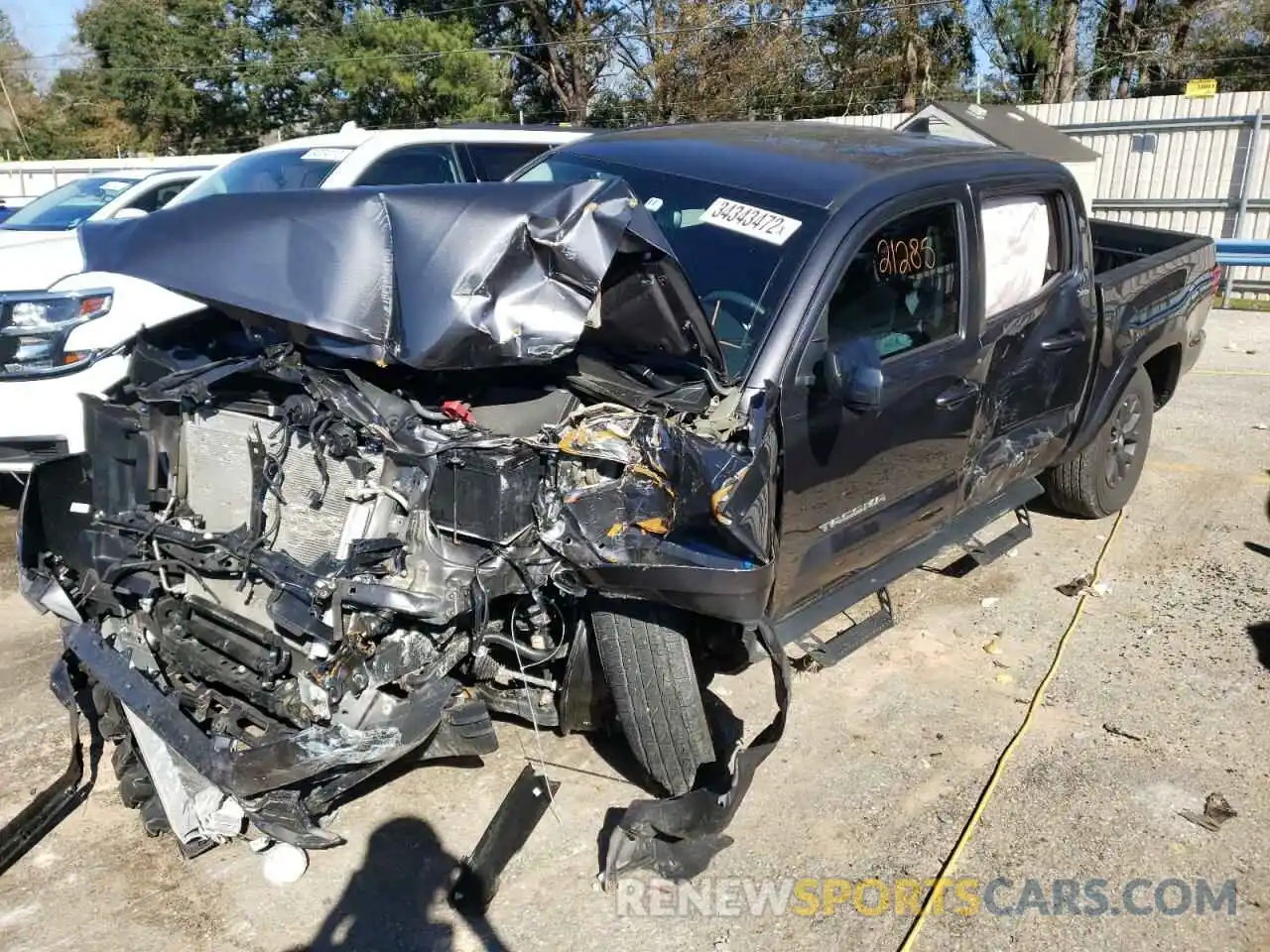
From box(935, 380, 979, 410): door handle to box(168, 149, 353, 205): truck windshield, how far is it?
13.6ft

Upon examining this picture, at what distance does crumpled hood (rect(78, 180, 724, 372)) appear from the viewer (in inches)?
108

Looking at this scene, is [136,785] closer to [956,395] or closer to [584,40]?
[956,395]

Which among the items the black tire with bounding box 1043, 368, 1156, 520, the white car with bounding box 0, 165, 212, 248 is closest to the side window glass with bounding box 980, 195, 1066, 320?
the black tire with bounding box 1043, 368, 1156, 520

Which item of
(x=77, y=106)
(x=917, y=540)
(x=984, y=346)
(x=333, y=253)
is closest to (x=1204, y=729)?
(x=917, y=540)

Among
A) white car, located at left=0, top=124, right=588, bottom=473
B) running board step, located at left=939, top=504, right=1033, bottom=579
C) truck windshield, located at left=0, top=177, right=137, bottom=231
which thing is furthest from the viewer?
truck windshield, located at left=0, top=177, right=137, bottom=231

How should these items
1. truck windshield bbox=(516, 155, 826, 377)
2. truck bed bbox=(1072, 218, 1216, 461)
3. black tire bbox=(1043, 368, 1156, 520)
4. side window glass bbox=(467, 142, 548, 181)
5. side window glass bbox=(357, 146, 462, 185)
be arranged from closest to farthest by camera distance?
truck windshield bbox=(516, 155, 826, 377) < truck bed bbox=(1072, 218, 1216, 461) < black tire bbox=(1043, 368, 1156, 520) < side window glass bbox=(357, 146, 462, 185) < side window glass bbox=(467, 142, 548, 181)

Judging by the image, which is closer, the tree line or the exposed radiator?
the exposed radiator

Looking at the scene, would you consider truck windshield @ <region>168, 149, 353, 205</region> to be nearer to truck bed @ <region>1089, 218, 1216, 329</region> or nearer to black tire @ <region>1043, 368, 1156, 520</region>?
truck bed @ <region>1089, 218, 1216, 329</region>

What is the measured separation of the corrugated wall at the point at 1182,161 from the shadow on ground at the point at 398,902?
41.8ft

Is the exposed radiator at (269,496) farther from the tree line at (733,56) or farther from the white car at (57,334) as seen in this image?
the tree line at (733,56)

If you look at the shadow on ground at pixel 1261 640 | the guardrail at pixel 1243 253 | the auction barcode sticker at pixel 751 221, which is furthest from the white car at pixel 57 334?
the guardrail at pixel 1243 253

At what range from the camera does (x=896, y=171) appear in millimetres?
3578

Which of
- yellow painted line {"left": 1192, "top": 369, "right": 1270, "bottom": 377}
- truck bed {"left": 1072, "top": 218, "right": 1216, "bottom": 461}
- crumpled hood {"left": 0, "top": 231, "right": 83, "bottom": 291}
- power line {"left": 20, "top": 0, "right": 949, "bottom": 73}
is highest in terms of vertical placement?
power line {"left": 20, "top": 0, "right": 949, "bottom": 73}

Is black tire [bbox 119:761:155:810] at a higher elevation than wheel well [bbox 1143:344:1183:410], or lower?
lower
